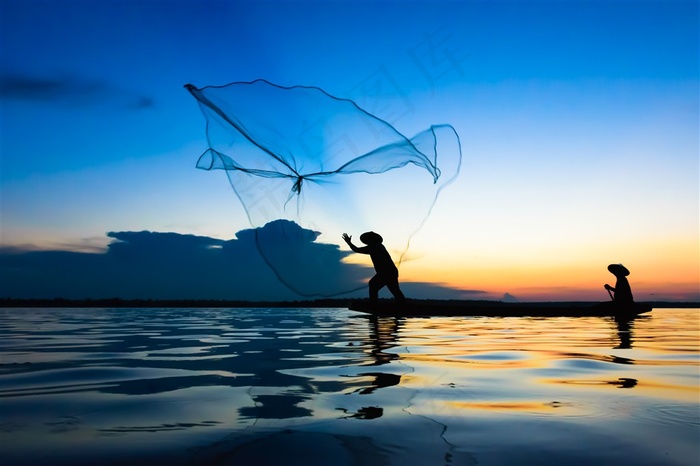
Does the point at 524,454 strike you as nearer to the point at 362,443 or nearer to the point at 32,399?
the point at 362,443

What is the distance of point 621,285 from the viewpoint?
2206cm

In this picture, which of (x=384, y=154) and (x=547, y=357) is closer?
(x=547, y=357)

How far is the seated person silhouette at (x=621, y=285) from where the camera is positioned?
869 inches

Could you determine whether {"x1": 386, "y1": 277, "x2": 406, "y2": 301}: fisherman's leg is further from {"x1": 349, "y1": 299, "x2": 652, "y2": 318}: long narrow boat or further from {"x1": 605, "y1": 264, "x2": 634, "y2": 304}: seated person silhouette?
{"x1": 605, "y1": 264, "x2": 634, "y2": 304}: seated person silhouette

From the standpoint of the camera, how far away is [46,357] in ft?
27.9

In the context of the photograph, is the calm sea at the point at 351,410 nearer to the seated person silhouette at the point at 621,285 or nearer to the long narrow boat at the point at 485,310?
the long narrow boat at the point at 485,310

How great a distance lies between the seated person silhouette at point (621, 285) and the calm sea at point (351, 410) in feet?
49.3

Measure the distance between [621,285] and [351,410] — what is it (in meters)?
20.9

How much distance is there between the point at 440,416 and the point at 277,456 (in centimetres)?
148

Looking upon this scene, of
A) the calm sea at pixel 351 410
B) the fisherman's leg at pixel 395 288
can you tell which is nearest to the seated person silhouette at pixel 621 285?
the fisherman's leg at pixel 395 288

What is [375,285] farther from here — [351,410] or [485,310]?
[351,410]

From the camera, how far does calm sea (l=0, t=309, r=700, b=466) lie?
10.4ft

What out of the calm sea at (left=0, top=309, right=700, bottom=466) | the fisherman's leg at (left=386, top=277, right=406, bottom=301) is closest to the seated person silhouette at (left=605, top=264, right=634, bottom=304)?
the fisherman's leg at (left=386, top=277, right=406, bottom=301)

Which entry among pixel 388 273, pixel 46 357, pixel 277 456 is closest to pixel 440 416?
pixel 277 456
